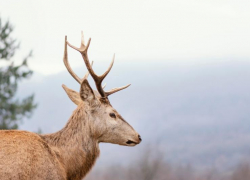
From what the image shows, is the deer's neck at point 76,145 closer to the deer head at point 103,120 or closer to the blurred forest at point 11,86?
the deer head at point 103,120

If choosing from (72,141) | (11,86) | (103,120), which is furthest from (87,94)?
(11,86)

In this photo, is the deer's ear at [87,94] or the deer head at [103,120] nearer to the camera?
the deer's ear at [87,94]

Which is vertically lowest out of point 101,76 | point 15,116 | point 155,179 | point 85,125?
point 15,116

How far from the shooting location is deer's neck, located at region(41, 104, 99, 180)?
7.94m

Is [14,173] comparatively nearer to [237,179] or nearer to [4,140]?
[4,140]

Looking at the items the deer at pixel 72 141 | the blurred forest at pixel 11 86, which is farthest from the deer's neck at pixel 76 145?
the blurred forest at pixel 11 86

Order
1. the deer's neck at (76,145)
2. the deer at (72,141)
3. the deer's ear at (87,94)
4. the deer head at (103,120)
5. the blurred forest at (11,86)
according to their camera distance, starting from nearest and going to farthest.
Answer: the deer at (72,141) → the deer's neck at (76,145) → the deer's ear at (87,94) → the deer head at (103,120) → the blurred forest at (11,86)

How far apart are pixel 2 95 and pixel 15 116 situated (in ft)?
4.43

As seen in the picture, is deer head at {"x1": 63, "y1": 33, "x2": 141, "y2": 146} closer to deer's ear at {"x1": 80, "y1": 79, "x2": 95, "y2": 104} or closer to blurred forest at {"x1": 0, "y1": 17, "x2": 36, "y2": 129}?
deer's ear at {"x1": 80, "y1": 79, "x2": 95, "y2": 104}

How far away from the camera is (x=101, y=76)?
8.59m

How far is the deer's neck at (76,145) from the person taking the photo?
794cm

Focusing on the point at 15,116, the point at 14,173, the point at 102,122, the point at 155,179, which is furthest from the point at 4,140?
the point at 15,116

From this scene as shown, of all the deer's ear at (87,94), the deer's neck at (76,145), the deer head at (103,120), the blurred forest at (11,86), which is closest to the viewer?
the deer's neck at (76,145)

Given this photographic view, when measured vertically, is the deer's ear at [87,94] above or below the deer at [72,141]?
above
